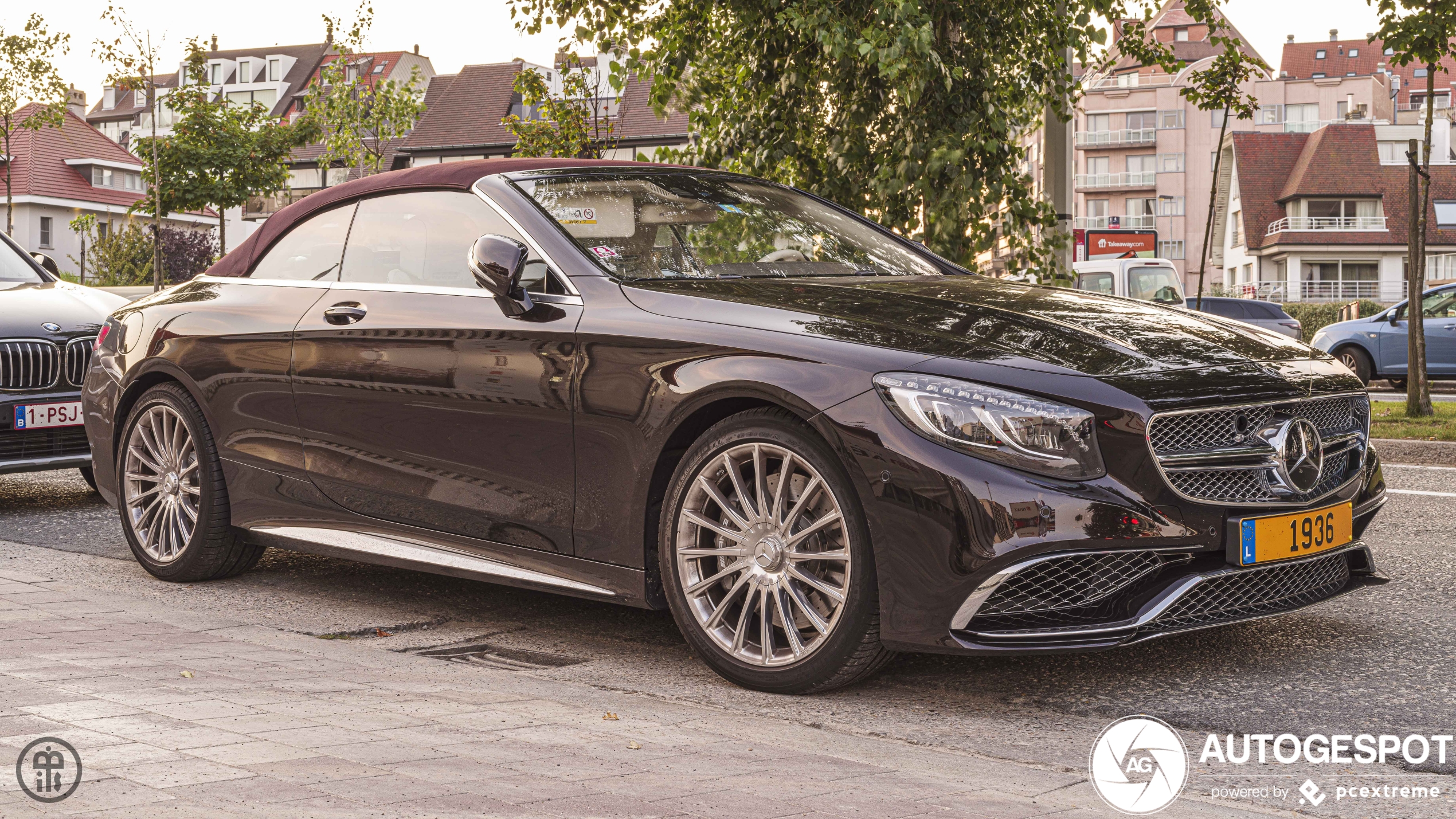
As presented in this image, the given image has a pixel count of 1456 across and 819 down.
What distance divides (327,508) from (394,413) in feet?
1.89

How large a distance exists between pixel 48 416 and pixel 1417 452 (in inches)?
361

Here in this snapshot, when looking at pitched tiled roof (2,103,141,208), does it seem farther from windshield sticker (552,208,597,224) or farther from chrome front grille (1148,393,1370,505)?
chrome front grille (1148,393,1370,505)

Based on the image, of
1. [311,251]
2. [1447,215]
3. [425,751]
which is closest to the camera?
[425,751]

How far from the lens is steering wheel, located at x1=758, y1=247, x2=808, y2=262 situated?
5016mm

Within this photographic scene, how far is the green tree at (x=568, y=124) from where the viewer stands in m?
17.6

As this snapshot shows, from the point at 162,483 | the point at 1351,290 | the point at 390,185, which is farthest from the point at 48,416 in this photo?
the point at 1351,290

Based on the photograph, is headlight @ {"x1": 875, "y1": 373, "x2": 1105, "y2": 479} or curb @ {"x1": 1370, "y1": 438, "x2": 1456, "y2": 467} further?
curb @ {"x1": 1370, "y1": 438, "x2": 1456, "y2": 467}

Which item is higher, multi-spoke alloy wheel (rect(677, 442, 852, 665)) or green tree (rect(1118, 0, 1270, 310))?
green tree (rect(1118, 0, 1270, 310))

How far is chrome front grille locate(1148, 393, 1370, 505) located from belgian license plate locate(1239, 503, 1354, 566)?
5 cm

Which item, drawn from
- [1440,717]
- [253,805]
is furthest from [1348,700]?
[253,805]

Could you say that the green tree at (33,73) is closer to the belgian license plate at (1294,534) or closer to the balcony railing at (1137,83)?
the belgian license plate at (1294,534)

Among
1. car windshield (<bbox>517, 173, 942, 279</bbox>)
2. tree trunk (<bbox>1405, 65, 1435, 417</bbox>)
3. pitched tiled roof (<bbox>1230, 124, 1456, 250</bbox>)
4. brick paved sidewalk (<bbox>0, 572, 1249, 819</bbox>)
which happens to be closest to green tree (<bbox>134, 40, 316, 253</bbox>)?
tree trunk (<bbox>1405, 65, 1435, 417</bbox>)

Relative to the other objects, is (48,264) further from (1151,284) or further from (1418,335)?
(1151,284)

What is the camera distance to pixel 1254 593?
398cm
